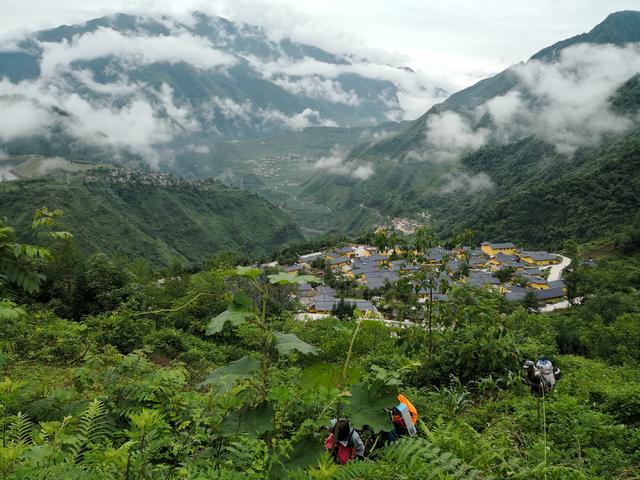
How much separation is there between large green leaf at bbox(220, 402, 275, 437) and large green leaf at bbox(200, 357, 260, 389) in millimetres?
174

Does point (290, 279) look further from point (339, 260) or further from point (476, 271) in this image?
point (339, 260)

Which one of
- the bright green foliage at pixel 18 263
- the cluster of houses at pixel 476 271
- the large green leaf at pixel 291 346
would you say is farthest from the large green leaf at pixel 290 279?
the cluster of houses at pixel 476 271

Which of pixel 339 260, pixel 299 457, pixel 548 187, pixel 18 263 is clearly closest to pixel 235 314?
pixel 299 457

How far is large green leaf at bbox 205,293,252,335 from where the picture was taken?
69.8 inches

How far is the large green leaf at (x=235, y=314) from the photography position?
1.77 meters

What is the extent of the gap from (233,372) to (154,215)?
451 ft

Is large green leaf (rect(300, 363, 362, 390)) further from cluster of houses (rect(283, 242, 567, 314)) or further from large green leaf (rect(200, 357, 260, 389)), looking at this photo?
cluster of houses (rect(283, 242, 567, 314))

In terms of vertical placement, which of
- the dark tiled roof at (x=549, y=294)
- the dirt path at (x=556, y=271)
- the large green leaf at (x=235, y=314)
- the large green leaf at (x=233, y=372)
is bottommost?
the dirt path at (x=556, y=271)

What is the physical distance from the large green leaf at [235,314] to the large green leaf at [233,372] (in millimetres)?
217

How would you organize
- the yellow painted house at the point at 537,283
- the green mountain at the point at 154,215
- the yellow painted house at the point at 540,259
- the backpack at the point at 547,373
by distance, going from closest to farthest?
the backpack at the point at 547,373 < the yellow painted house at the point at 537,283 < the yellow painted house at the point at 540,259 < the green mountain at the point at 154,215

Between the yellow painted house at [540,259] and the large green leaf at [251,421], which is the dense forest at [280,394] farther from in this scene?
the yellow painted house at [540,259]

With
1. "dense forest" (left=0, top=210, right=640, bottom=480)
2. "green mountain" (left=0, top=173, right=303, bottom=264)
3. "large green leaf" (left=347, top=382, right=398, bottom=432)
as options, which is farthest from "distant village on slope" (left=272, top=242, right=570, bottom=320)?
"green mountain" (left=0, top=173, right=303, bottom=264)

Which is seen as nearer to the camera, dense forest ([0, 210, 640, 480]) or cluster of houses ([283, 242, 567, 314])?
dense forest ([0, 210, 640, 480])

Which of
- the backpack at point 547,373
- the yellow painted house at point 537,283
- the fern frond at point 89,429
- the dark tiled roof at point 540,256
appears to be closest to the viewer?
the fern frond at point 89,429
